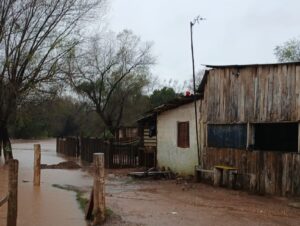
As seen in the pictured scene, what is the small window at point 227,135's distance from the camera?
17.4 meters

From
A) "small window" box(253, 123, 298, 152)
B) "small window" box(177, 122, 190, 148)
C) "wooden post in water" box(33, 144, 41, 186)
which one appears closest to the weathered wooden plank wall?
"small window" box(177, 122, 190, 148)

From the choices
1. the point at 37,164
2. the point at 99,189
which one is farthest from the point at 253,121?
the point at 37,164

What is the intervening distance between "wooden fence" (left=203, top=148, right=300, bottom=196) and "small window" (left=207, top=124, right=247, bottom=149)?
25cm

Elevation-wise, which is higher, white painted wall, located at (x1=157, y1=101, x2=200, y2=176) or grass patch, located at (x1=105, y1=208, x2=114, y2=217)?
white painted wall, located at (x1=157, y1=101, x2=200, y2=176)

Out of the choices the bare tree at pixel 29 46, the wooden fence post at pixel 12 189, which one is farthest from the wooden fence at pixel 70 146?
the wooden fence post at pixel 12 189

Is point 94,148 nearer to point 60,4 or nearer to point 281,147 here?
→ point 60,4

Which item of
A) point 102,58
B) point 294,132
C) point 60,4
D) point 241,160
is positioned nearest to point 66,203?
point 241,160

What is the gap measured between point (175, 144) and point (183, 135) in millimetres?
820

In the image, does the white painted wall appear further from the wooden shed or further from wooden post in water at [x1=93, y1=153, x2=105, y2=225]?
wooden post in water at [x1=93, y1=153, x2=105, y2=225]

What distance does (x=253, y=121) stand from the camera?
55.3ft

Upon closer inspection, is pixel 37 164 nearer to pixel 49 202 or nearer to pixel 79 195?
pixel 79 195

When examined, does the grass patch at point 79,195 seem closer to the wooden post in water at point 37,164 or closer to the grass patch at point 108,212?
the wooden post in water at point 37,164

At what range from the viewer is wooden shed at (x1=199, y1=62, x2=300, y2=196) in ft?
50.8

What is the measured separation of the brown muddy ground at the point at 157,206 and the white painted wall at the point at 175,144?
56.4 inches
